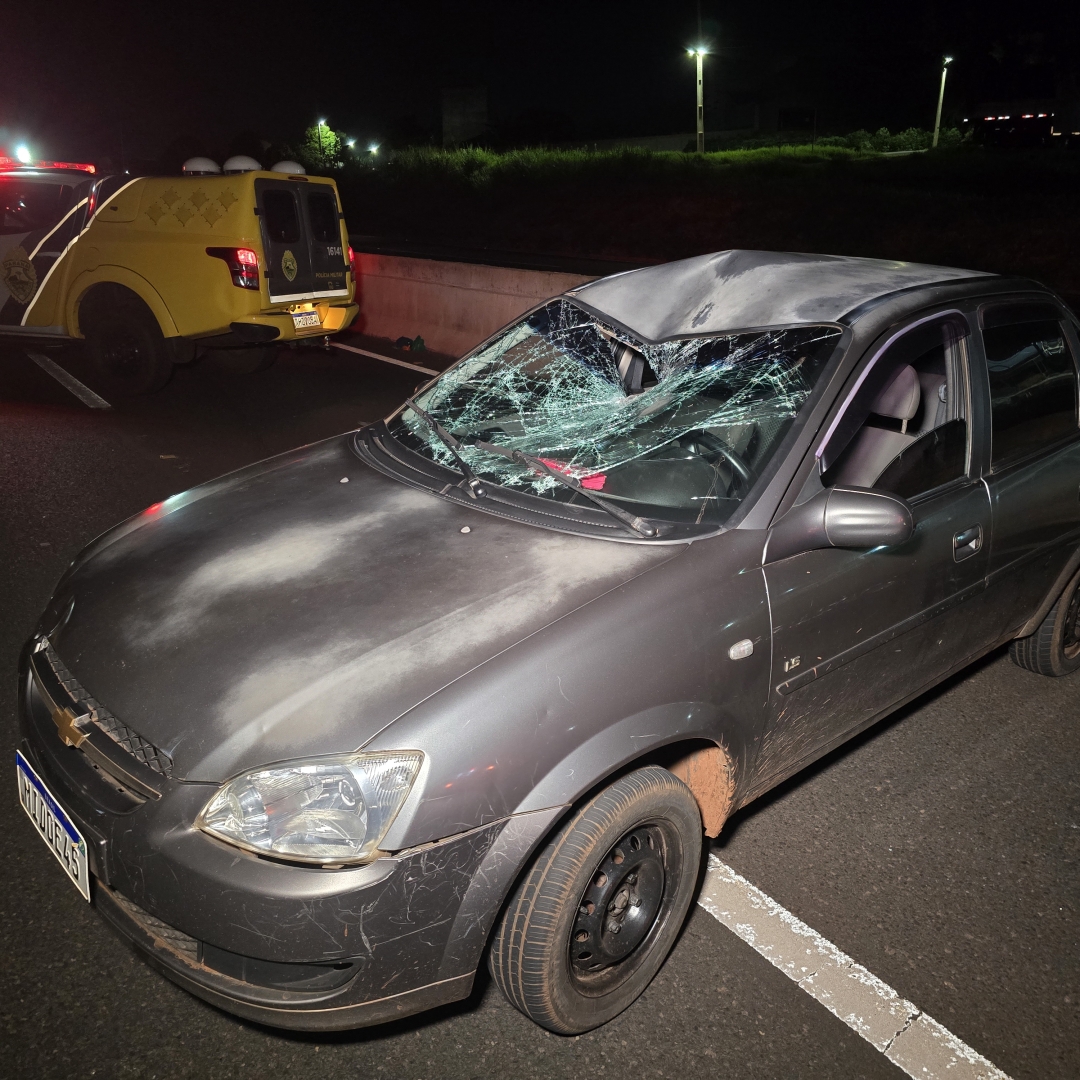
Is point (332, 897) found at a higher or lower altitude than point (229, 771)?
lower

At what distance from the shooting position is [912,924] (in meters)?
2.72

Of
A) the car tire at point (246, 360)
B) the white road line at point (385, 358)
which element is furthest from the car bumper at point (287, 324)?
the white road line at point (385, 358)

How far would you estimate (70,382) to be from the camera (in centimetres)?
933

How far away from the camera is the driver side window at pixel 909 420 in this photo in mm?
2779

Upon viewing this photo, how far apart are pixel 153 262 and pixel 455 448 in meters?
6.62

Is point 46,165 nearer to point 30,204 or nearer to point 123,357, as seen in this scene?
point 30,204

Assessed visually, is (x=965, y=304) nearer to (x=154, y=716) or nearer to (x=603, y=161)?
(x=154, y=716)

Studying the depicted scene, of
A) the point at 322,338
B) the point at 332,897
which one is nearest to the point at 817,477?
the point at 332,897

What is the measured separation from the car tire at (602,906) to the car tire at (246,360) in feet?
28.1

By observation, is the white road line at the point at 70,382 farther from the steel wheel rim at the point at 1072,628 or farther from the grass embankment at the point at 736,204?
the grass embankment at the point at 736,204

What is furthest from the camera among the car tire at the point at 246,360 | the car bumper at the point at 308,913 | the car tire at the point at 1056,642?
the car tire at the point at 246,360

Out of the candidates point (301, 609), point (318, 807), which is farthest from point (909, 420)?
point (318, 807)

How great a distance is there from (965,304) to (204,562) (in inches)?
97.2

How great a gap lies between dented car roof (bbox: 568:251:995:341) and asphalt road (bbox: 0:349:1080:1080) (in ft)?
5.28
